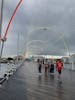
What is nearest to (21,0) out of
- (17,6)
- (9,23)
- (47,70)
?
(17,6)

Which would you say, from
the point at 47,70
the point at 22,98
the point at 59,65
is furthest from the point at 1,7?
the point at 47,70

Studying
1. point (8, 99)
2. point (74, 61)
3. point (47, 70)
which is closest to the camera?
point (8, 99)

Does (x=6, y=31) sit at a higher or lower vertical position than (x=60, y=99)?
higher

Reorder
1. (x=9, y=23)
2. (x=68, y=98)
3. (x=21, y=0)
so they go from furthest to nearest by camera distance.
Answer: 1. (x=9, y=23)
2. (x=21, y=0)
3. (x=68, y=98)

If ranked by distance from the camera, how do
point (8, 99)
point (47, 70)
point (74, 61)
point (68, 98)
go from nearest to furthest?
point (8, 99), point (68, 98), point (47, 70), point (74, 61)

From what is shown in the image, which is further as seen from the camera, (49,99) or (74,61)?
(74,61)

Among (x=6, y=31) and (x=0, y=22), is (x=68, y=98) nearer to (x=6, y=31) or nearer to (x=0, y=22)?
(x=0, y=22)

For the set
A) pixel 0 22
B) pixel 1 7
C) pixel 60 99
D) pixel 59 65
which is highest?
pixel 1 7

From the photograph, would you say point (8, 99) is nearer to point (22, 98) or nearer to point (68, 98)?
point (22, 98)

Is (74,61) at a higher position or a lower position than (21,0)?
lower

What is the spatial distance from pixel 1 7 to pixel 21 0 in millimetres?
1954

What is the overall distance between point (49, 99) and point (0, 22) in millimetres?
8144

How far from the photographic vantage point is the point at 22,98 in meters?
11.9

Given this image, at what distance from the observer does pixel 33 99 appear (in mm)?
11734
